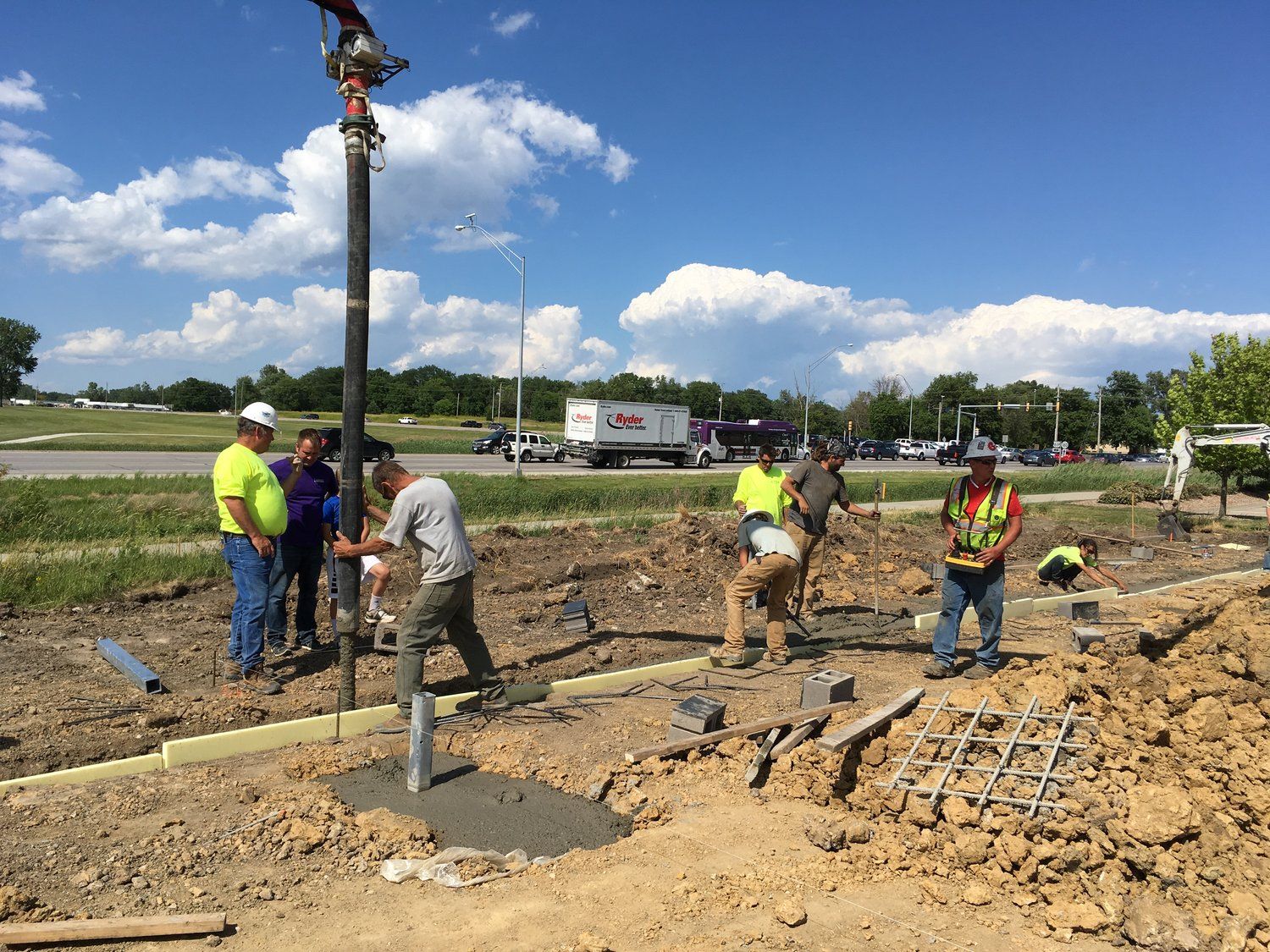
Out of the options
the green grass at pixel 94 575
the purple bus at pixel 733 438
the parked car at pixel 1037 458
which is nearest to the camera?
the green grass at pixel 94 575

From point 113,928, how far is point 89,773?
1.80 metres

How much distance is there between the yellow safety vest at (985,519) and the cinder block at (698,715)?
252 centimetres

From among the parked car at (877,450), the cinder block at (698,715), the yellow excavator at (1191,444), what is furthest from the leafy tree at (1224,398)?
the parked car at (877,450)

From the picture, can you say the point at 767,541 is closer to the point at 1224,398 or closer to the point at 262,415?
the point at 262,415

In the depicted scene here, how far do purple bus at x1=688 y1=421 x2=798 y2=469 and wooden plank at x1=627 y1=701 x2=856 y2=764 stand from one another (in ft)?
122

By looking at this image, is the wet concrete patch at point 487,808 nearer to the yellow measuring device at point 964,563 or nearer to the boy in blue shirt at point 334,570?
the boy in blue shirt at point 334,570

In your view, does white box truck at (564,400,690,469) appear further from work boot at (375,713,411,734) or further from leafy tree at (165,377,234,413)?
leafy tree at (165,377,234,413)

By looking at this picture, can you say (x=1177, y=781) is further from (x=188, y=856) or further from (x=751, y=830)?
(x=188, y=856)

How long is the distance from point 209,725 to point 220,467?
1780 mm

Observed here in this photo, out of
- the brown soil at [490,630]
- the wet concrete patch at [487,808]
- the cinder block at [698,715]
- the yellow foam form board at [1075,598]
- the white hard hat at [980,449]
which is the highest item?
the white hard hat at [980,449]

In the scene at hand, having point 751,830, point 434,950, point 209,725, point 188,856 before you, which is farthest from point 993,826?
point 209,725

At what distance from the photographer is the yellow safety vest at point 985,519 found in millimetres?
6388

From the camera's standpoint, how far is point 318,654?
7.00 m

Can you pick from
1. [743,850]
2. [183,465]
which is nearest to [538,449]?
[183,465]
